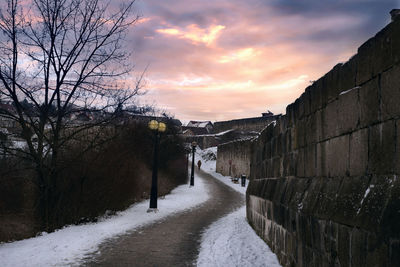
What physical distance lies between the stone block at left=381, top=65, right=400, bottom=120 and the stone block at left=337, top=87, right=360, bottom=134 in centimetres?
51

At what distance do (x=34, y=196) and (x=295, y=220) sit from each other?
337 inches

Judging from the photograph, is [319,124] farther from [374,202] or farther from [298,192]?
[374,202]

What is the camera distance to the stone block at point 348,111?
→ 12.0ft

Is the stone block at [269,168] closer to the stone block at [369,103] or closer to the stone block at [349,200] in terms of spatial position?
the stone block at [349,200]

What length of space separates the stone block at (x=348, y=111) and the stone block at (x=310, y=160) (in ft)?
2.94

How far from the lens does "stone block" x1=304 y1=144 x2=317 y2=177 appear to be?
4895 millimetres

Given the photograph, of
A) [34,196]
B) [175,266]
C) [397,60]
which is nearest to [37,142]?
[34,196]

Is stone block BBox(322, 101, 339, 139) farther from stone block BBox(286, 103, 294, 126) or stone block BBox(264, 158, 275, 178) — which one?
stone block BBox(264, 158, 275, 178)

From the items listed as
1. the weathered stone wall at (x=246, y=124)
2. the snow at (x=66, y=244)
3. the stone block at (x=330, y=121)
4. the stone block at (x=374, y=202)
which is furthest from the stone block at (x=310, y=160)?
the weathered stone wall at (x=246, y=124)

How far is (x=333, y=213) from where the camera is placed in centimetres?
368

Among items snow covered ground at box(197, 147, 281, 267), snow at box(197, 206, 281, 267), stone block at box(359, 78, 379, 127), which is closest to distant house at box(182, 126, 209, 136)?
snow covered ground at box(197, 147, 281, 267)

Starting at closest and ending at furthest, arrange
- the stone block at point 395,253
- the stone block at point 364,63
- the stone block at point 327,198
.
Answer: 1. the stone block at point 395,253
2. the stone block at point 364,63
3. the stone block at point 327,198

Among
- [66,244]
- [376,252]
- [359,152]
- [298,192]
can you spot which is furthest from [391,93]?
[66,244]

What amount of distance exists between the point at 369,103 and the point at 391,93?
392 millimetres
